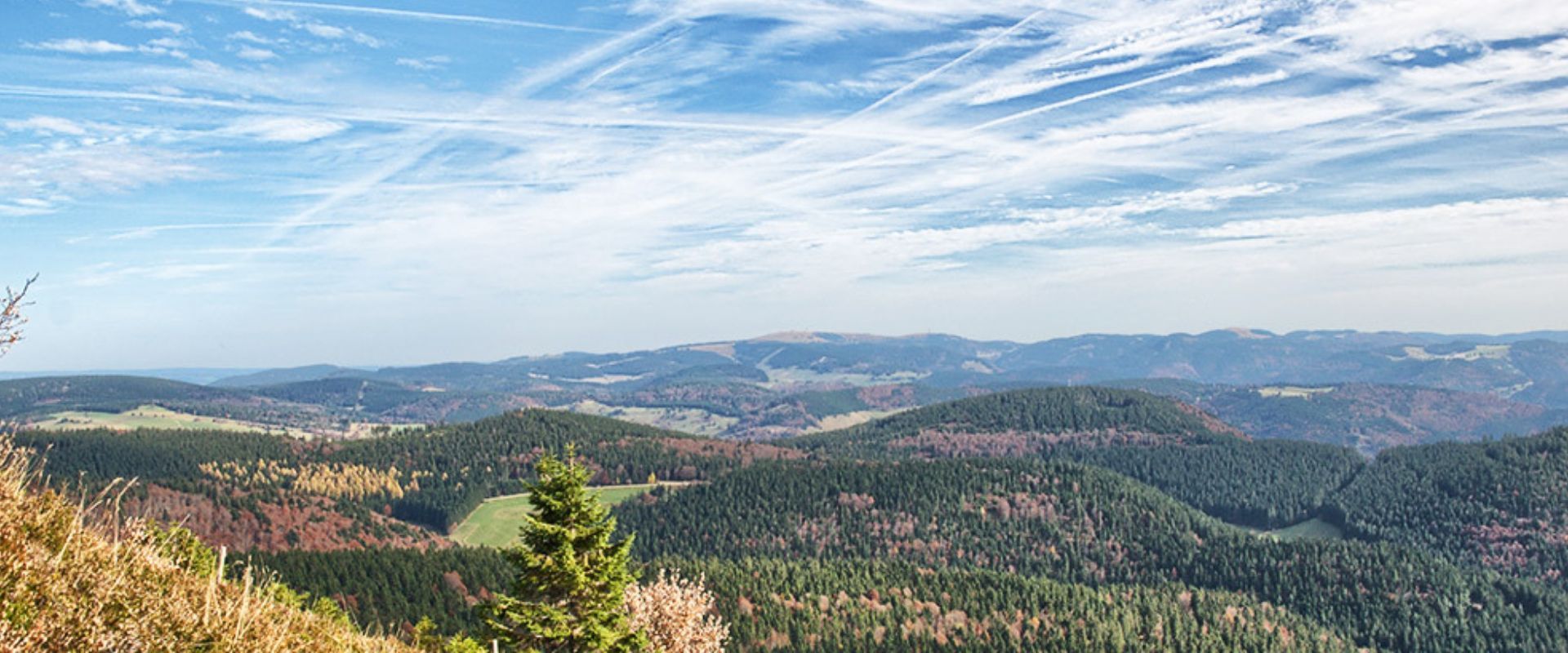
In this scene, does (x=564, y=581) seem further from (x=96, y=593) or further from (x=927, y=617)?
(x=927, y=617)

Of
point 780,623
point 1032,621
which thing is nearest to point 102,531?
point 780,623

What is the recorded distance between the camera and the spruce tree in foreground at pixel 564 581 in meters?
42.9

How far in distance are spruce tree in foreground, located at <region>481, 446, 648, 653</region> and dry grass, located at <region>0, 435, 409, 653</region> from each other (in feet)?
92.9

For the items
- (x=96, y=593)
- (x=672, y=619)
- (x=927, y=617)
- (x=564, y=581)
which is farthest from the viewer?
(x=927, y=617)

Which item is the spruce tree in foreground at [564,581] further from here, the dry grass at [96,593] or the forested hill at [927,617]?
the forested hill at [927,617]

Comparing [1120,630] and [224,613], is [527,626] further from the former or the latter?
[1120,630]

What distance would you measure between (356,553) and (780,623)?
80874 mm

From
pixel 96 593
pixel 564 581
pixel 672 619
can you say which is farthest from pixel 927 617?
pixel 96 593

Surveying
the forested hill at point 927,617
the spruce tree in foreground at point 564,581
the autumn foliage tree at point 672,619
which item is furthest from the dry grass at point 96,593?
the forested hill at point 927,617

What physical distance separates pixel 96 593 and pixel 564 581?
33.2m

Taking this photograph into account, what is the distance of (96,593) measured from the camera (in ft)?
38.5

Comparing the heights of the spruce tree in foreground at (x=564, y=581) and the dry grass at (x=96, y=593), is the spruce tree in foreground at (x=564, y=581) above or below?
below

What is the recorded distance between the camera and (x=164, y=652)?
1228 centimetres

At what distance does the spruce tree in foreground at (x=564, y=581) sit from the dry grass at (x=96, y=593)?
92.9ft
